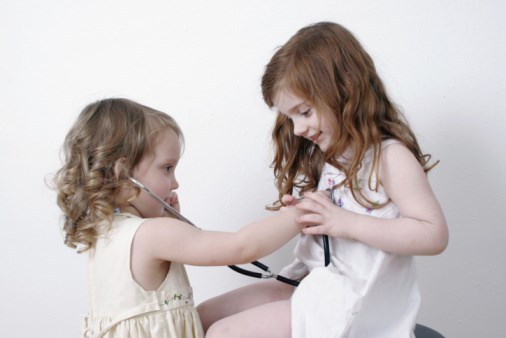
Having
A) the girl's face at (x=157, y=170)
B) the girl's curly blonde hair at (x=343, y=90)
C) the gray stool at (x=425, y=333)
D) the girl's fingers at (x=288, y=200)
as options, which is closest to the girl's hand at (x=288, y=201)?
the girl's fingers at (x=288, y=200)

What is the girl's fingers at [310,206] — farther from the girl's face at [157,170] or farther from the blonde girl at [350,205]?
the girl's face at [157,170]

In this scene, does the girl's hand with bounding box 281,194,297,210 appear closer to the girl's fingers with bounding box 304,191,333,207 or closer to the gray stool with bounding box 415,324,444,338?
the girl's fingers with bounding box 304,191,333,207

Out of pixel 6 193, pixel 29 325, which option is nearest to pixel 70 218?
pixel 6 193

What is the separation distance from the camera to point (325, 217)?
1.10m

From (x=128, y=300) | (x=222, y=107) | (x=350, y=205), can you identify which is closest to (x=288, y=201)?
(x=350, y=205)

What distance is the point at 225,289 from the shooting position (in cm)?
177

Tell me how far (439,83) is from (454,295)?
577 millimetres

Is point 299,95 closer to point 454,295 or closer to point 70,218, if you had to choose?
point 70,218

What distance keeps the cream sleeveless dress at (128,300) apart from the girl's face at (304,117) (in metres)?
0.36

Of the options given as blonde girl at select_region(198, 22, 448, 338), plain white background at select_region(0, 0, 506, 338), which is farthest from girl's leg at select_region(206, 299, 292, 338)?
plain white background at select_region(0, 0, 506, 338)

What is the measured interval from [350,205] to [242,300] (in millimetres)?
339

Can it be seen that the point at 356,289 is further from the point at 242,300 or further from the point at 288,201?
the point at 242,300

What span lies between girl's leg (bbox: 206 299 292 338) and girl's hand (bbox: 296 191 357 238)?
153 millimetres

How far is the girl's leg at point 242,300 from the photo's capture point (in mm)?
1288
